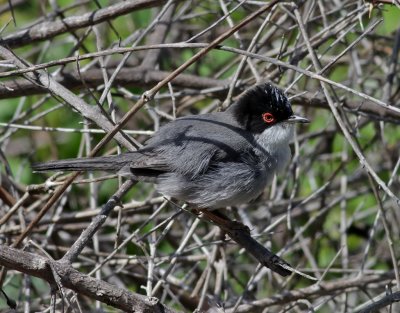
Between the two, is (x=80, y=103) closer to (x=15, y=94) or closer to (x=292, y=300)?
(x=15, y=94)

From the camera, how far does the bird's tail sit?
346 cm

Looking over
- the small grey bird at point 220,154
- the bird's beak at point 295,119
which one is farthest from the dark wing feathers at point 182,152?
the bird's beak at point 295,119

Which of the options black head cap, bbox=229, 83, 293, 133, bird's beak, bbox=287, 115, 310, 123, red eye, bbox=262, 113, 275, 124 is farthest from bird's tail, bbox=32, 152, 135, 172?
bird's beak, bbox=287, 115, 310, 123

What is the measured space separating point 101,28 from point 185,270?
7.22ft

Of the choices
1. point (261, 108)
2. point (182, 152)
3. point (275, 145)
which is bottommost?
point (275, 145)

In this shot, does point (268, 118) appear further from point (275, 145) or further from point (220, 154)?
point (220, 154)

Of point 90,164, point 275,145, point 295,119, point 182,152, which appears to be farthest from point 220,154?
point 90,164

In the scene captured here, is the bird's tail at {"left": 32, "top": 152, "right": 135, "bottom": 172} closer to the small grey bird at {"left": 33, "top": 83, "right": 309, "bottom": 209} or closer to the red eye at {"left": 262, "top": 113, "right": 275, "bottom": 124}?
the small grey bird at {"left": 33, "top": 83, "right": 309, "bottom": 209}

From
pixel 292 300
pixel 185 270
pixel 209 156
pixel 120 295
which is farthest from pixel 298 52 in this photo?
pixel 120 295

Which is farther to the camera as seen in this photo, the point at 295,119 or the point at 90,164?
the point at 295,119

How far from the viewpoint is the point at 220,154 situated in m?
3.98

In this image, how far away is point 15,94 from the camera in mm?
4188

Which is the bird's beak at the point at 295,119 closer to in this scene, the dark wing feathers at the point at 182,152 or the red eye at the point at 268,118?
the red eye at the point at 268,118

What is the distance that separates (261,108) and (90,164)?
1.17m
